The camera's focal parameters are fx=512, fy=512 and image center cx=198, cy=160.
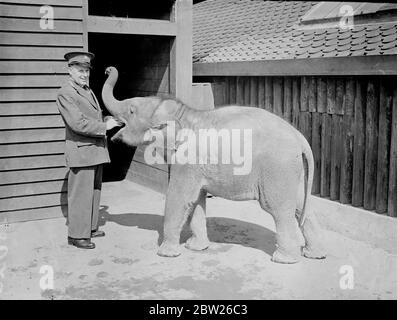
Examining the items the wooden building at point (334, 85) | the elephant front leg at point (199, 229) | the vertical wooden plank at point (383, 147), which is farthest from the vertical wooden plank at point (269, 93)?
the elephant front leg at point (199, 229)

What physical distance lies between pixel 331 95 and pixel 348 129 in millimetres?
528

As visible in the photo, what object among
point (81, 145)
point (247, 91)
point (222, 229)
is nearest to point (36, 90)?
point (81, 145)

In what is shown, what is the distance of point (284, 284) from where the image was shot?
4.49m

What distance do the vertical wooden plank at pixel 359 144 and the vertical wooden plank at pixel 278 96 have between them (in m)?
1.47

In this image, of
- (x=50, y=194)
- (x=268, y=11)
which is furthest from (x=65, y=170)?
(x=268, y=11)

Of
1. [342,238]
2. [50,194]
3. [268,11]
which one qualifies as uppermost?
[268,11]

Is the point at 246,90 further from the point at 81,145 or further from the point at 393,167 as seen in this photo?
the point at 81,145

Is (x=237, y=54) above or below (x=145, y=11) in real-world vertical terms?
below

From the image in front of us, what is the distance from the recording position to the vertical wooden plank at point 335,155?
21.1 feet

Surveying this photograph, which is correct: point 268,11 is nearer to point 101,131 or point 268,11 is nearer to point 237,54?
point 237,54

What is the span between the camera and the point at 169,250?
525 cm

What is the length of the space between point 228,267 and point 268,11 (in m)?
6.78

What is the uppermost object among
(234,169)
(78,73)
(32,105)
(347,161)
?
(78,73)
